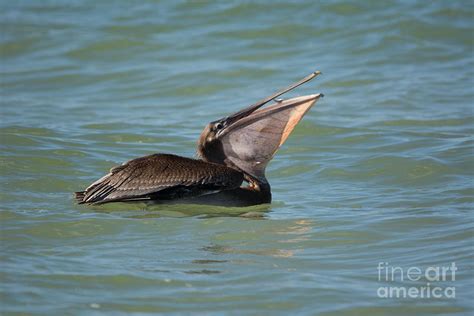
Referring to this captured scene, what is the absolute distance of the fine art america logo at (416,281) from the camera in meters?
4.94

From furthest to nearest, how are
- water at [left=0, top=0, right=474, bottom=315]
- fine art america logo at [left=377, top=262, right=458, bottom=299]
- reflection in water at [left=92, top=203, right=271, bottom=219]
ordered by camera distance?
reflection in water at [left=92, top=203, right=271, bottom=219]
water at [left=0, top=0, right=474, bottom=315]
fine art america logo at [left=377, top=262, right=458, bottom=299]

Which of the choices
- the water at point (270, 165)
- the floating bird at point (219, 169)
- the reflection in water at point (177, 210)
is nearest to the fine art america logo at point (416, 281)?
the water at point (270, 165)

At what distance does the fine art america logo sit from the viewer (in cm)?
494

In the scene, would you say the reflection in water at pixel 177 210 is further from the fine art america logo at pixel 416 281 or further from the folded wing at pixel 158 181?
the fine art america logo at pixel 416 281

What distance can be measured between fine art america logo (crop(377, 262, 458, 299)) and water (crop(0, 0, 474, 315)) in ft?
0.11

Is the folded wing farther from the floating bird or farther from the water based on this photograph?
the water

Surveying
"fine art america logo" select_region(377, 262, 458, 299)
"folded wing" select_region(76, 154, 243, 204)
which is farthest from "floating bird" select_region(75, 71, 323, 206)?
"fine art america logo" select_region(377, 262, 458, 299)

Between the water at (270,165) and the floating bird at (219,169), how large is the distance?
0.12m

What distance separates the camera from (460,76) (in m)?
11.8

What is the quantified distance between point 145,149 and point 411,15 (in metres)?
6.92

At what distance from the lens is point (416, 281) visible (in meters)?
5.14

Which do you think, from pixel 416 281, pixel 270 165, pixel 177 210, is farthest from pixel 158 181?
pixel 416 281

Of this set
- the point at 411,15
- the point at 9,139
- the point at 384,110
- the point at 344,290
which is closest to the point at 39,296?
the point at 344,290

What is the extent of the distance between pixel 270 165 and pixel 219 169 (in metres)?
1.76
